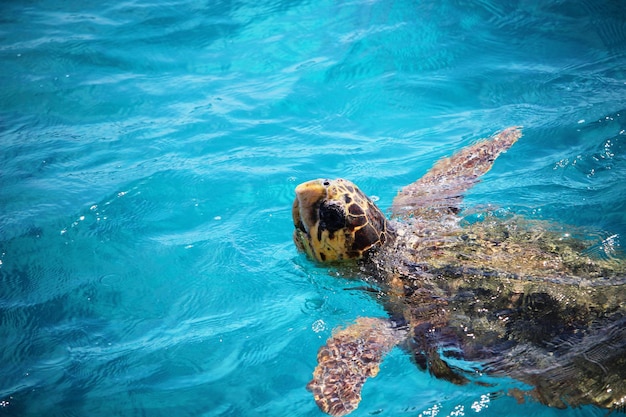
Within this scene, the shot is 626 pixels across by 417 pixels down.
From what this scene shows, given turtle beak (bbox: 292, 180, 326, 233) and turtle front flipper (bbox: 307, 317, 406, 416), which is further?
turtle beak (bbox: 292, 180, 326, 233)

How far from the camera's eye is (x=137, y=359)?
167 inches

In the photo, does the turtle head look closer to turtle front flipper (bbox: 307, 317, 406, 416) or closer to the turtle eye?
the turtle eye

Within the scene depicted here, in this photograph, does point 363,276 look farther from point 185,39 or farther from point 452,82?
point 185,39

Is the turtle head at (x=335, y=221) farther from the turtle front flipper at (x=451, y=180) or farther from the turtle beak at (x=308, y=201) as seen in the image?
the turtle front flipper at (x=451, y=180)

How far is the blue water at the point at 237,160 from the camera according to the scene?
13.6 ft

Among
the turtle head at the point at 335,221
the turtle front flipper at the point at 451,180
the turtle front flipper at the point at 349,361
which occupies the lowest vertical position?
the turtle front flipper at the point at 349,361

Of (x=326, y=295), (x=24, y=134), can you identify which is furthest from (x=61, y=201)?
(x=326, y=295)

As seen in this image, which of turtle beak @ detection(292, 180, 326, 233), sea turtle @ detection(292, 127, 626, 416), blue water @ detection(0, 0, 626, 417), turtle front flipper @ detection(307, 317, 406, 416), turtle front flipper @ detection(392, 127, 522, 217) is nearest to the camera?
sea turtle @ detection(292, 127, 626, 416)

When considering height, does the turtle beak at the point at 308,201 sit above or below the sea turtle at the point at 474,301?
above

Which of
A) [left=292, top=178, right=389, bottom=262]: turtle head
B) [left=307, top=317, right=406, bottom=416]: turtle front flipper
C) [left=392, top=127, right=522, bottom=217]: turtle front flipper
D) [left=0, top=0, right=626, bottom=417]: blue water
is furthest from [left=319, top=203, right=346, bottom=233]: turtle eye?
[left=392, top=127, right=522, bottom=217]: turtle front flipper

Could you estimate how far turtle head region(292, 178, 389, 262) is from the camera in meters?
4.02

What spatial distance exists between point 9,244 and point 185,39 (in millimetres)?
4633

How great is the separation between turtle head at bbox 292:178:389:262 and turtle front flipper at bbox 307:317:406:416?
58cm

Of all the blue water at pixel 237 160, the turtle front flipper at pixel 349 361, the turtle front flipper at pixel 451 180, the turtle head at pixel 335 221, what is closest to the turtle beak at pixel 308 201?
the turtle head at pixel 335 221
